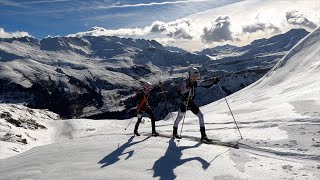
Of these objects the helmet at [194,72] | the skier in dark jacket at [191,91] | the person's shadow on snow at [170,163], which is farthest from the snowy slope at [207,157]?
the helmet at [194,72]

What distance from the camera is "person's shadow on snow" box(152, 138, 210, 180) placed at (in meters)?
11.5

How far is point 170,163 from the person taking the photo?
12688 mm

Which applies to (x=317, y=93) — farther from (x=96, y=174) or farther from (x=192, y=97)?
(x=96, y=174)

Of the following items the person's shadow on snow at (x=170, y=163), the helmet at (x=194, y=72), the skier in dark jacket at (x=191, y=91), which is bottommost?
the person's shadow on snow at (x=170, y=163)

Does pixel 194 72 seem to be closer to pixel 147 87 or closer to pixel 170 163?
pixel 147 87

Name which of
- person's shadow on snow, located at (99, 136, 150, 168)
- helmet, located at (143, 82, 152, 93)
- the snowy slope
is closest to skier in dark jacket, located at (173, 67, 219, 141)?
the snowy slope

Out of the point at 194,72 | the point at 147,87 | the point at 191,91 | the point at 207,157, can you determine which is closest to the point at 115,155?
the point at 207,157

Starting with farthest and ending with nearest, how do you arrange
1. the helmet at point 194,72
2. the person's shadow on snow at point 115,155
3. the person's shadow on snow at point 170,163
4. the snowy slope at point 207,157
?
the helmet at point 194,72 → the person's shadow on snow at point 115,155 → the person's shadow on snow at point 170,163 → the snowy slope at point 207,157

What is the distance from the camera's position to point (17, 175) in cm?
1260

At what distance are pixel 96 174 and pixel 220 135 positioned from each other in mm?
7646

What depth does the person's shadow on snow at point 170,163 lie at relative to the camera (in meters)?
11.5

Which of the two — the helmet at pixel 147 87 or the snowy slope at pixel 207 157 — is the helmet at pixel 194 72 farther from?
the helmet at pixel 147 87

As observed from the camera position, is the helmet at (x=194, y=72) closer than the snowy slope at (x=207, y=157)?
No

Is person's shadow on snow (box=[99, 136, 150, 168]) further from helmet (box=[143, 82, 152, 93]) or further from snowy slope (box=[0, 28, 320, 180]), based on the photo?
helmet (box=[143, 82, 152, 93])
